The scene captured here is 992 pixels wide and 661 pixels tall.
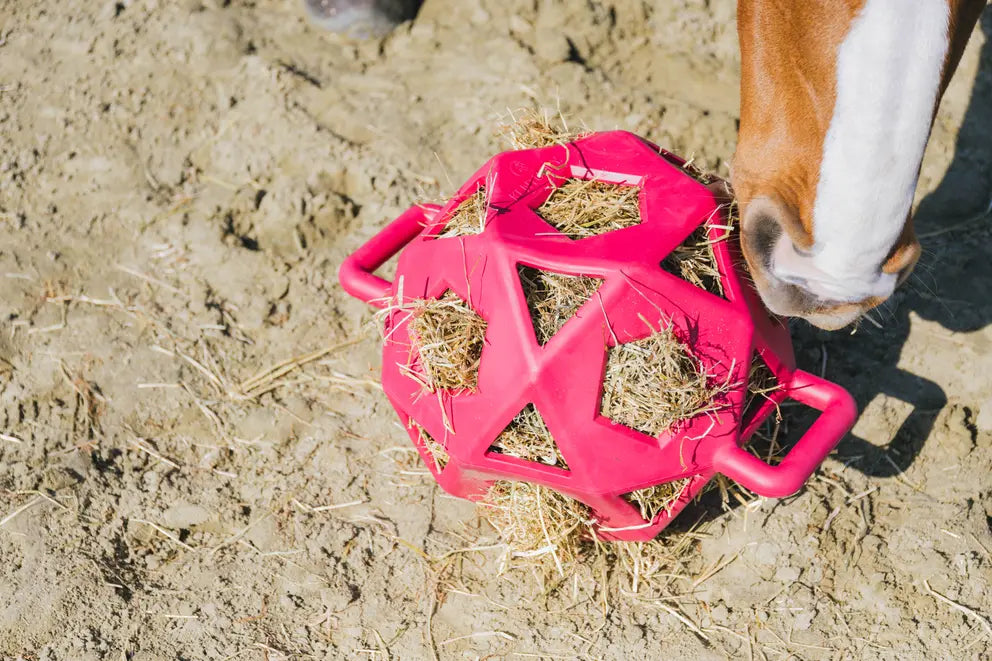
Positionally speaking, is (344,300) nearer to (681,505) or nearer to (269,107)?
(269,107)

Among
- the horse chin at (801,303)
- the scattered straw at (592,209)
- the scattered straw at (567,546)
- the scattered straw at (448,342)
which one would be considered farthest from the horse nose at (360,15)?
the horse chin at (801,303)

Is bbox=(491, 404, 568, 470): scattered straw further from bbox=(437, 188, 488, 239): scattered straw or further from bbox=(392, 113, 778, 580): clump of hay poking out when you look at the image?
bbox=(437, 188, 488, 239): scattered straw

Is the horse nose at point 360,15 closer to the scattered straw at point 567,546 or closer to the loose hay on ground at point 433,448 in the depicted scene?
the loose hay on ground at point 433,448

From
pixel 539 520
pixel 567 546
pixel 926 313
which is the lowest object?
pixel 926 313

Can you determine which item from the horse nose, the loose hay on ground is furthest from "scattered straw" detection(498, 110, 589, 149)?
the horse nose

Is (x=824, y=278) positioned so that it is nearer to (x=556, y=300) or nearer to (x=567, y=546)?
(x=556, y=300)

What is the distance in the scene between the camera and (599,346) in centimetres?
176

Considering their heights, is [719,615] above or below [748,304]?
below

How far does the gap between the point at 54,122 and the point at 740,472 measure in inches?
112

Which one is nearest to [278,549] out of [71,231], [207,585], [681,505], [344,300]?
[207,585]

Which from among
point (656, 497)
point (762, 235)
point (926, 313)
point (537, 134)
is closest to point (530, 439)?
point (656, 497)

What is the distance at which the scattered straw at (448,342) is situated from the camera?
6.08ft

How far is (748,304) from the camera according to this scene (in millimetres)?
1891

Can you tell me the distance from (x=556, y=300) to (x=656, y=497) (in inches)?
20.0
